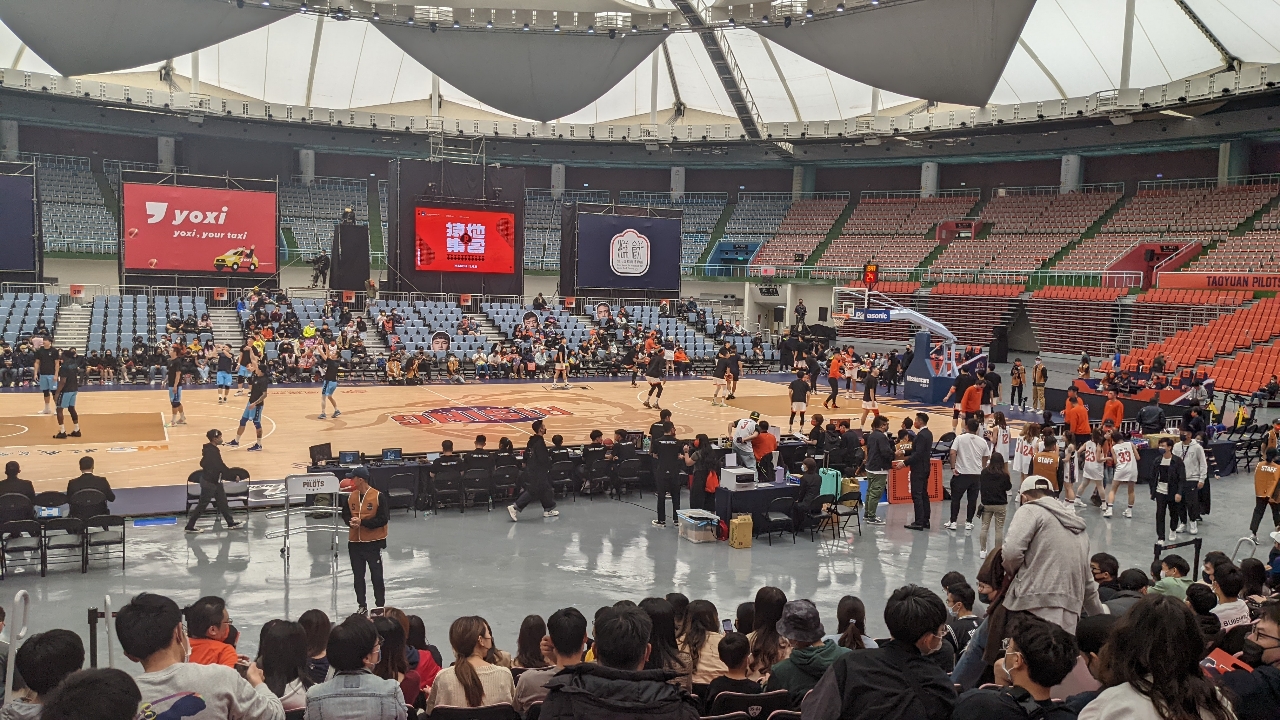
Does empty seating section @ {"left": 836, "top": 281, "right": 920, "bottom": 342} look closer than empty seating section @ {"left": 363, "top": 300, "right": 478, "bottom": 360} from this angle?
No

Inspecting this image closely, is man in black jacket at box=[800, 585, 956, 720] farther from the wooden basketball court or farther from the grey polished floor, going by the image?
the wooden basketball court

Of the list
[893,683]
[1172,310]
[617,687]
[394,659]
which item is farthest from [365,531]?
[1172,310]

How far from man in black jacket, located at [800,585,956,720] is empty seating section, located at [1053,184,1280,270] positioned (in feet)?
130

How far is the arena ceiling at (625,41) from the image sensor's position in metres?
27.5

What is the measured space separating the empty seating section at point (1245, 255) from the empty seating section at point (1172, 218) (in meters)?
1.25

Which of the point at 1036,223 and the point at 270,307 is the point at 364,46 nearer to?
the point at 270,307

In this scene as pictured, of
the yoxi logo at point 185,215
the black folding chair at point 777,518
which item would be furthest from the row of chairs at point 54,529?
the yoxi logo at point 185,215

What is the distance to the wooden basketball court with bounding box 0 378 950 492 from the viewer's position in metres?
16.6

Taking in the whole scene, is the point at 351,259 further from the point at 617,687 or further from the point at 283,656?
the point at 617,687

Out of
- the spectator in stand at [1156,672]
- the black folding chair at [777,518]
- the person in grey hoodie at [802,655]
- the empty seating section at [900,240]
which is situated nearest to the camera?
A: the spectator in stand at [1156,672]

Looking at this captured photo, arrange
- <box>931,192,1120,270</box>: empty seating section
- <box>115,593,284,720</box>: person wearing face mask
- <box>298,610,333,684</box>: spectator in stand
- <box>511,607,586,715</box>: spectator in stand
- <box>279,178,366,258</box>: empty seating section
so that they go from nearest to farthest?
<box>115,593,284,720</box>: person wearing face mask → <box>511,607,586,715</box>: spectator in stand → <box>298,610,333,684</box>: spectator in stand → <box>931,192,1120,270</box>: empty seating section → <box>279,178,366,258</box>: empty seating section

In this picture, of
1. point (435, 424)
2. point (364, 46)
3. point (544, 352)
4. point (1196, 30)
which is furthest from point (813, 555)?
point (364, 46)

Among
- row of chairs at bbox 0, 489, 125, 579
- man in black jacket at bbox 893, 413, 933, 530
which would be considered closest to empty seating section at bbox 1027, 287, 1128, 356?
man in black jacket at bbox 893, 413, 933, 530

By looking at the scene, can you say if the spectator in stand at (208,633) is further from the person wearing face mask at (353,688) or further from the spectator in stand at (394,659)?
the person wearing face mask at (353,688)
